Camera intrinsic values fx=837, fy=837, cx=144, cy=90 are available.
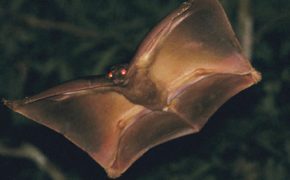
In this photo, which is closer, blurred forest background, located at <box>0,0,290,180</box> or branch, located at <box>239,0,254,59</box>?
branch, located at <box>239,0,254,59</box>

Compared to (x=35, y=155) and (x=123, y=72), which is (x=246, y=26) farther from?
(x=35, y=155)

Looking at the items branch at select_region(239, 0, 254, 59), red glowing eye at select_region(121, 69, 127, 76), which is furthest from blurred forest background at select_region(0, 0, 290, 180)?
red glowing eye at select_region(121, 69, 127, 76)

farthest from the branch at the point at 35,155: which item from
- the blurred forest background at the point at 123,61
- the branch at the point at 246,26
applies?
the branch at the point at 246,26

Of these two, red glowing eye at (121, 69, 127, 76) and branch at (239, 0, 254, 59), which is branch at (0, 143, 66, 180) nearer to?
branch at (239, 0, 254, 59)

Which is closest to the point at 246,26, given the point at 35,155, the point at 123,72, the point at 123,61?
the point at 123,61

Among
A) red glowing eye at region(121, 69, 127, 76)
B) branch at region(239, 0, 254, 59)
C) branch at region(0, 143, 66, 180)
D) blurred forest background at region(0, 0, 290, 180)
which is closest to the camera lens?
red glowing eye at region(121, 69, 127, 76)

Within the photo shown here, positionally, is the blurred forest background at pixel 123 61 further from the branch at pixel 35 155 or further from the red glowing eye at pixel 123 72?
the red glowing eye at pixel 123 72

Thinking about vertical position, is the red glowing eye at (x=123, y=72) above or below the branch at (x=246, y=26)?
above

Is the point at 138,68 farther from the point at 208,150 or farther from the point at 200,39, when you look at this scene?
the point at 208,150
